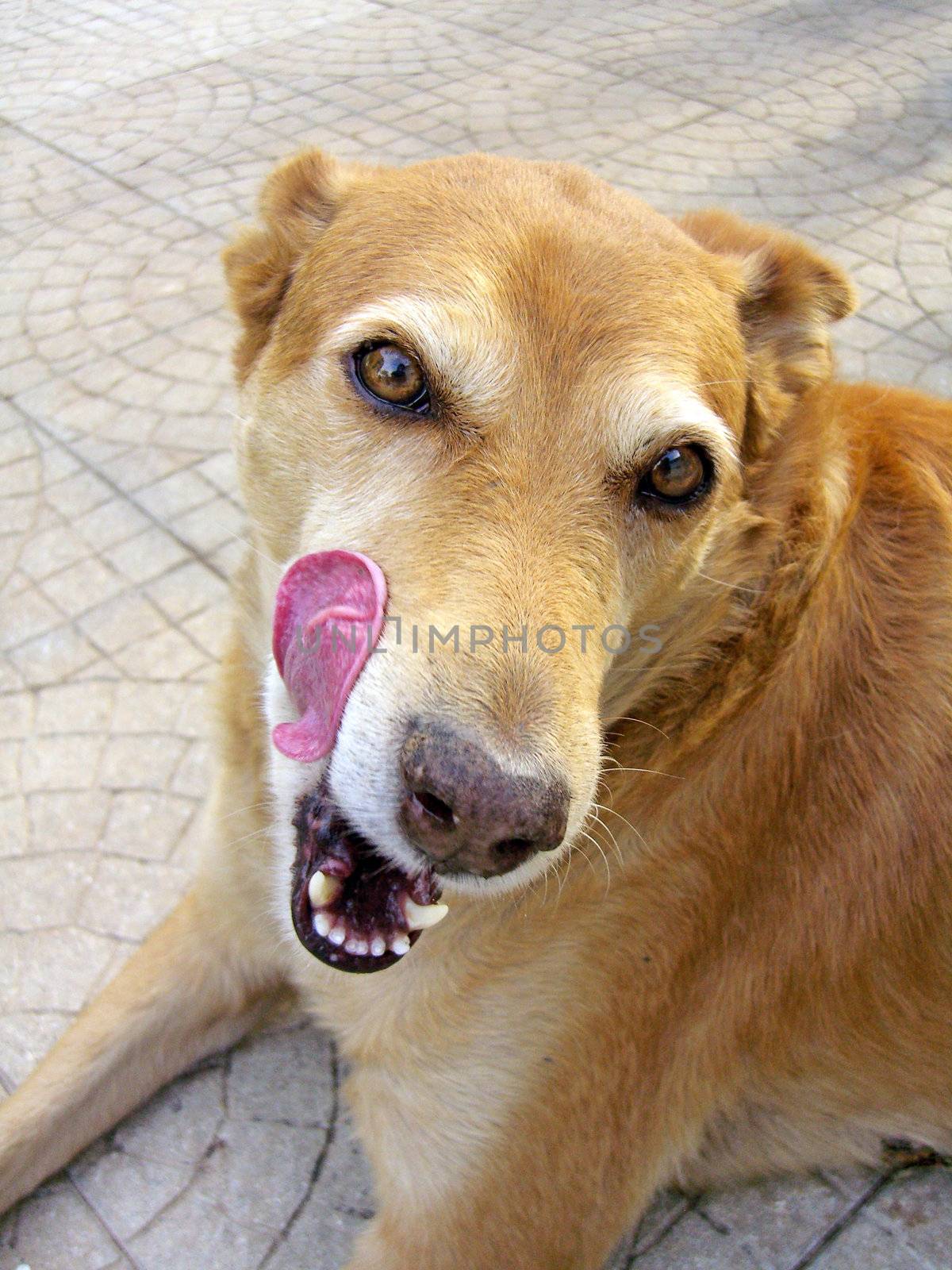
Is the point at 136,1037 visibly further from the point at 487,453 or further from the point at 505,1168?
the point at 487,453

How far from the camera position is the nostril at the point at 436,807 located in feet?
4.75

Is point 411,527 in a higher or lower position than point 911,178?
higher

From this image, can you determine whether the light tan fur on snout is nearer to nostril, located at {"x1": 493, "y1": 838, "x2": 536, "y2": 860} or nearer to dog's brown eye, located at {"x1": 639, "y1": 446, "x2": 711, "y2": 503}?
dog's brown eye, located at {"x1": 639, "y1": 446, "x2": 711, "y2": 503}

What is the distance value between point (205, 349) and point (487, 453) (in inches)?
151

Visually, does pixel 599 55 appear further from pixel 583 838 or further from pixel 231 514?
pixel 583 838

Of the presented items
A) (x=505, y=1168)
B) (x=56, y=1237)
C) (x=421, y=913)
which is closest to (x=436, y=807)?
(x=421, y=913)

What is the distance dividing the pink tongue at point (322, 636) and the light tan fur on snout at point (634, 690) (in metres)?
0.07

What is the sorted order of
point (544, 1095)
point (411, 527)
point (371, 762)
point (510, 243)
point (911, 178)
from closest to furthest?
point (371, 762) < point (411, 527) < point (510, 243) < point (544, 1095) < point (911, 178)

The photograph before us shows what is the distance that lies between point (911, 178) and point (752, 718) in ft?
20.1

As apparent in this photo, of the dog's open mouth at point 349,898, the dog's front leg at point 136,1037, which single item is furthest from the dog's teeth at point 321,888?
the dog's front leg at point 136,1037

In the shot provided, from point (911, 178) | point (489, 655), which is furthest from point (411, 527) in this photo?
point (911, 178)

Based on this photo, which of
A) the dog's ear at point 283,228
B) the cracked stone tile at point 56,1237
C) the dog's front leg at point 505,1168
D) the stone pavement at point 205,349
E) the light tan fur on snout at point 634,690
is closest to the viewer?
the light tan fur on snout at point 634,690

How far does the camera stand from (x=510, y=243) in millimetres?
1889

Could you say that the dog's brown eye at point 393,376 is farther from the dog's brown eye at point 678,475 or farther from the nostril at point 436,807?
the nostril at point 436,807
